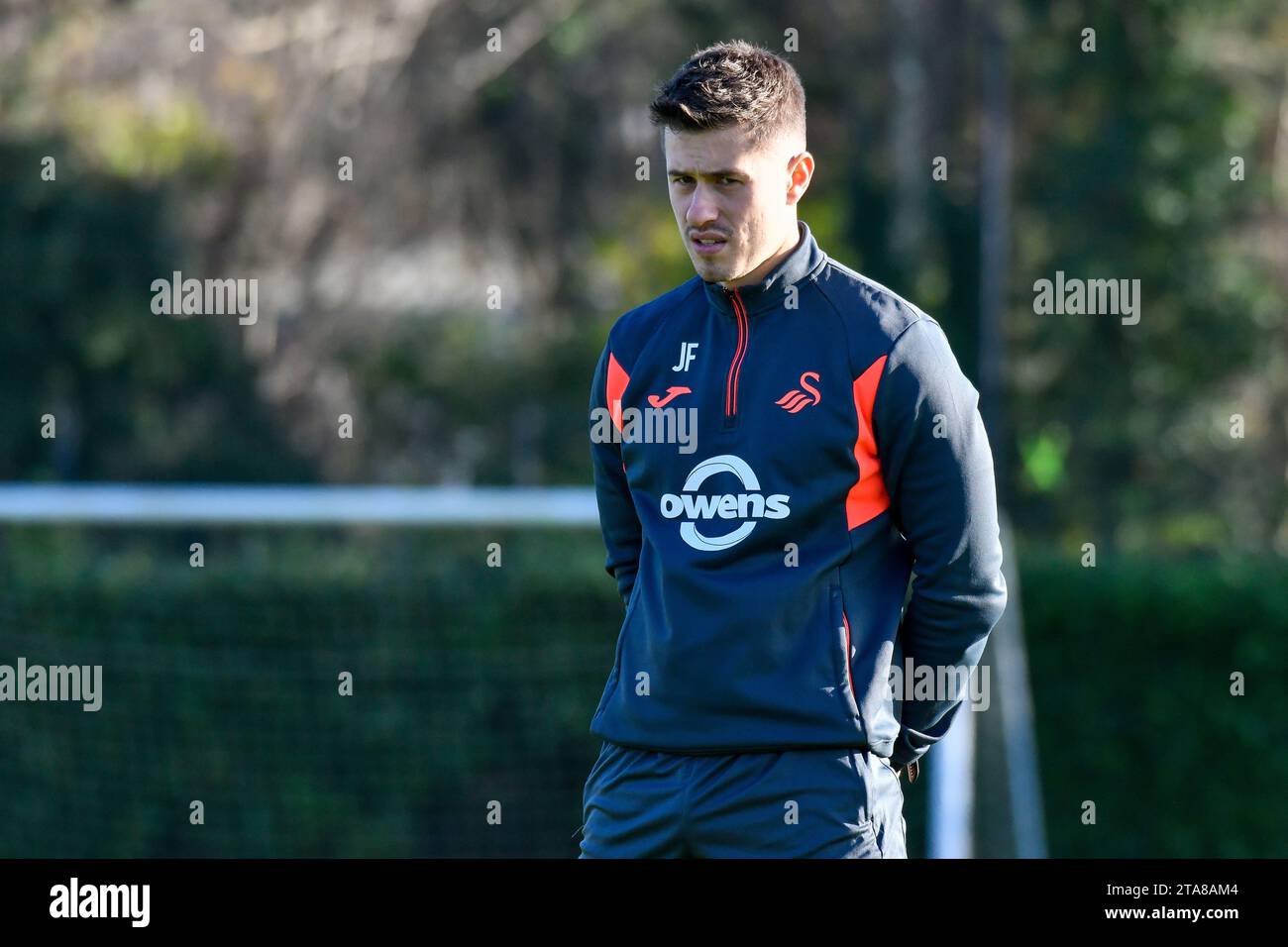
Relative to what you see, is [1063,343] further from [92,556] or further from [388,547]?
[92,556]

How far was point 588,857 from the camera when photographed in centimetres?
293

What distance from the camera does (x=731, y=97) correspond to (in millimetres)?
2816

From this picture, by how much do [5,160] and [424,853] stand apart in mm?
7128

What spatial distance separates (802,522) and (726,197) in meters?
0.60

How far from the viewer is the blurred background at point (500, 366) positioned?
22.6 feet

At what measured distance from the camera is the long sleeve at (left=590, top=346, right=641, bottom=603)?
3150 millimetres

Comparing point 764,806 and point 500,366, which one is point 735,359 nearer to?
point 764,806

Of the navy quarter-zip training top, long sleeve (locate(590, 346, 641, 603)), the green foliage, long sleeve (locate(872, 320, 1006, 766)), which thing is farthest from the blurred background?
the navy quarter-zip training top

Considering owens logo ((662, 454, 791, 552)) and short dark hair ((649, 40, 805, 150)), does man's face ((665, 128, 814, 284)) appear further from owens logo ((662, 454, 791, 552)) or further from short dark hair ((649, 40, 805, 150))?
owens logo ((662, 454, 791, 552))

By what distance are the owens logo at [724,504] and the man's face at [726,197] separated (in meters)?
0.35

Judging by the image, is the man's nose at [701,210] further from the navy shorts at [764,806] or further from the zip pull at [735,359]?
the navy shorts at [764,806]

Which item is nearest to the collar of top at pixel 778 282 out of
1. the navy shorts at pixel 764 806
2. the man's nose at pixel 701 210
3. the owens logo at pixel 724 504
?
the man's nose at pixel 701 210

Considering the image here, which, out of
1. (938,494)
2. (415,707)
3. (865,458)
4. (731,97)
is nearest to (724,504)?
(865,458)
